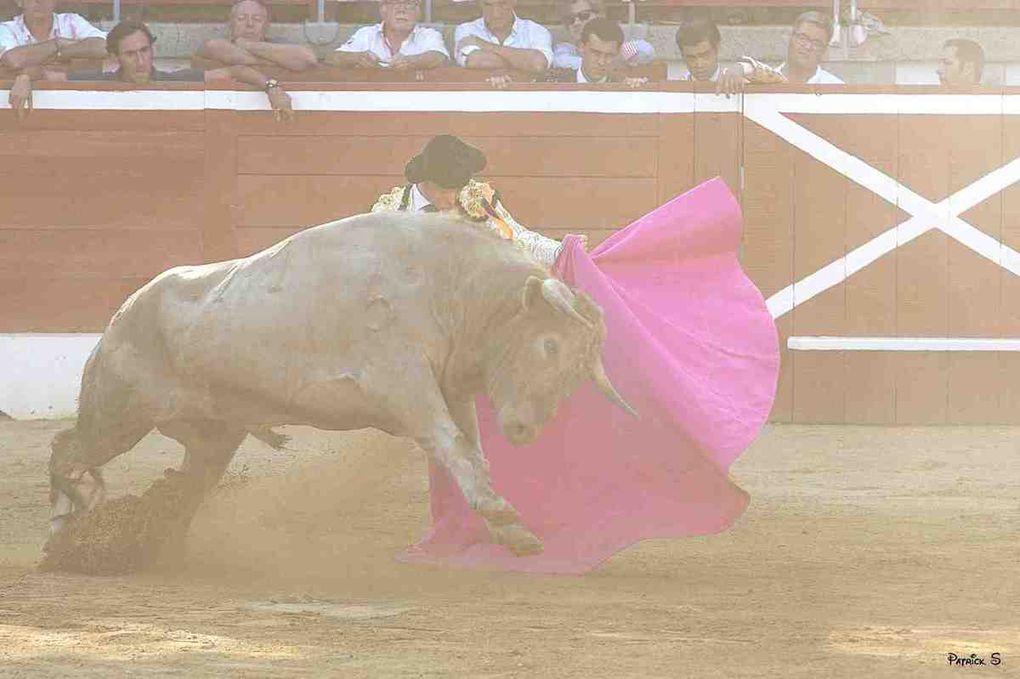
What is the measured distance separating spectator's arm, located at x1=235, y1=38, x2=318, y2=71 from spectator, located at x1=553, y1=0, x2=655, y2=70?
1063mm

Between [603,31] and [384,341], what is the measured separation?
3.87 m

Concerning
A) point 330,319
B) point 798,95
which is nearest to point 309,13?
point 798,95

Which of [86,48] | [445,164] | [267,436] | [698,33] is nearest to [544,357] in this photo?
[445,164]

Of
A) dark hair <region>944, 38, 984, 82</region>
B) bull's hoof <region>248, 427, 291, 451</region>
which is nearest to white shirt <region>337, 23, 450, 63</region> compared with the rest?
dark hair <region>944, 38, 984, 82</region>

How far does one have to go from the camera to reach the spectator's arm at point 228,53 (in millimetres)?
7723

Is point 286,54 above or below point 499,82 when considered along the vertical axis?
above

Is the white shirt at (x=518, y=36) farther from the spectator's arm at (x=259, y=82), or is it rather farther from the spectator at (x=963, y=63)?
the spectator at (x=963, y=63)

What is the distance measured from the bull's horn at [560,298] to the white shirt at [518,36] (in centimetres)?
401

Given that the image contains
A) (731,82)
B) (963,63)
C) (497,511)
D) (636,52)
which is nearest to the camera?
(497,511)

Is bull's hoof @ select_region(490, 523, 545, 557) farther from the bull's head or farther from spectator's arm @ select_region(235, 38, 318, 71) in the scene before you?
spectator's arm @ select_region(235, 38, 318, 71)

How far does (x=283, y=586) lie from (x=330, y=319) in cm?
61

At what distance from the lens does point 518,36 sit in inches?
314

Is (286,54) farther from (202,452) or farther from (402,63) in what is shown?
(202,452)

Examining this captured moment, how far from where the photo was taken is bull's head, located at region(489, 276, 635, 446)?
13.2 feet
